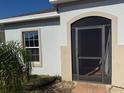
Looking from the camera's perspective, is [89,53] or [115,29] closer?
[115,29]

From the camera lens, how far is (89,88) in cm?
766

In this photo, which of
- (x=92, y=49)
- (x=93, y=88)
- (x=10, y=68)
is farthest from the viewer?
(x=92, y=49)

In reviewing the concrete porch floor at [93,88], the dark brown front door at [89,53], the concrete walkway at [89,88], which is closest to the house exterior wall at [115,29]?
the concrete porch floor at [93,88]

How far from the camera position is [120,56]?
7.30m

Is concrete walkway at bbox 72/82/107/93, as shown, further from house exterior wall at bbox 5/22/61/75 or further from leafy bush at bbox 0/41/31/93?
leafy bush at bbox 0/41/31/93

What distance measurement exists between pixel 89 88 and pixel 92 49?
184 centimetres

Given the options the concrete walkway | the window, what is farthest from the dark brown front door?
the window

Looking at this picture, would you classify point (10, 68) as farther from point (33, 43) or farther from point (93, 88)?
point (33, 43)

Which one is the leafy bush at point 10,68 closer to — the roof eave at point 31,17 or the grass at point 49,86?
the grass at point 49,86

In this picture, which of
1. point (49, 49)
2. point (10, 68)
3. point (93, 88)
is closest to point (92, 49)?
point (93, 88)

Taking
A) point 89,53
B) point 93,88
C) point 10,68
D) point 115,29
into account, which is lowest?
point 93,88

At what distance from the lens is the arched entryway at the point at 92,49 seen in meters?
7.70

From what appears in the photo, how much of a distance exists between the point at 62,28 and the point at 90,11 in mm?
1695

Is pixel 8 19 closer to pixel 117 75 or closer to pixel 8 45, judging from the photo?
pixel 8 45
